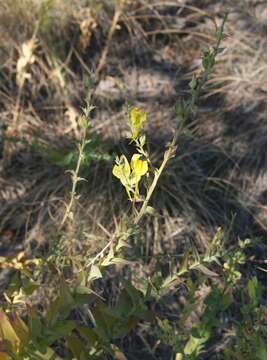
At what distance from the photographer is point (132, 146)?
9.30 feet

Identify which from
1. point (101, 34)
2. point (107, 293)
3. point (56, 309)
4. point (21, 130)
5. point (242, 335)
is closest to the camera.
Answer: point (56, 309)

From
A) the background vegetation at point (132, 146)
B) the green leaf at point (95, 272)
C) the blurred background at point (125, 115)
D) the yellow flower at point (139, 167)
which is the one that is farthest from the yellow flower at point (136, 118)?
the blurred background at point (125, 115)

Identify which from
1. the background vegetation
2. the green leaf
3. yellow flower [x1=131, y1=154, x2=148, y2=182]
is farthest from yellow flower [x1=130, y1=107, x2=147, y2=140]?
the background vegetation

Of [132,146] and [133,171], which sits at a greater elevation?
[133,171]

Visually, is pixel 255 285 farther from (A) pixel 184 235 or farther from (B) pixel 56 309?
(A) pixel 184 235

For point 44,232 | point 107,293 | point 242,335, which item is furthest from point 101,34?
point 242,335

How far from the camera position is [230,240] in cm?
260

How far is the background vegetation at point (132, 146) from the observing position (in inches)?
95.3

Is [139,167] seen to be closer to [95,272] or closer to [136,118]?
[136,118]

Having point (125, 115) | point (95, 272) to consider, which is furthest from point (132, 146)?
point (95, 272)

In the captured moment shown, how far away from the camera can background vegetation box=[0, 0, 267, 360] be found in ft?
7.94

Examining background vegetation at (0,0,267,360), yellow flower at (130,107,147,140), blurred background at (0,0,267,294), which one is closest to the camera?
yellow flower at (130,107,147,140)

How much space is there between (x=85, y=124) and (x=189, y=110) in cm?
32

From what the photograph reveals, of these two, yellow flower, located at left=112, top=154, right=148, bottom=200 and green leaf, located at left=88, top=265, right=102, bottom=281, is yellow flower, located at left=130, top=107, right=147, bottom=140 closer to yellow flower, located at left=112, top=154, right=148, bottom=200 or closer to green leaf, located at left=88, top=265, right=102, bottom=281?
yellow flower, located at left=112, top=154, right=148, bottom=200
